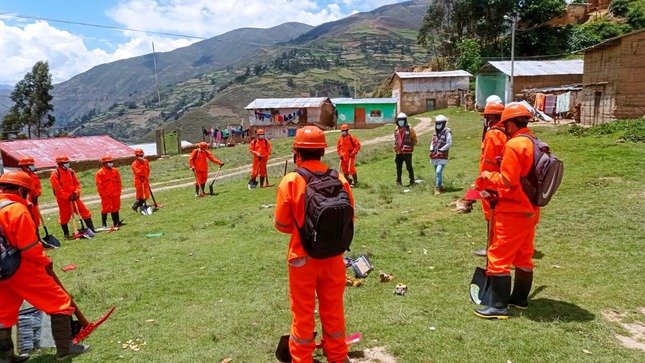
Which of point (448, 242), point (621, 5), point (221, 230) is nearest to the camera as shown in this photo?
point (448, 242)

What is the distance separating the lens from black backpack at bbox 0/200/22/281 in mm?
4648

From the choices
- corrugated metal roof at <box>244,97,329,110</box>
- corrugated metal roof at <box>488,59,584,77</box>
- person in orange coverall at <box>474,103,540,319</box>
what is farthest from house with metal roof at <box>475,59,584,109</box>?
person in orange coverall at <box>474,103,540,319</box>

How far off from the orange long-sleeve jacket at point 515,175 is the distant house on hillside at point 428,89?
48.1m

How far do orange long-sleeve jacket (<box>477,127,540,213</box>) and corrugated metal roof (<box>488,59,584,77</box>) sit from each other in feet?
117

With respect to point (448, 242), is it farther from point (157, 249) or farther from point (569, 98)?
point (569, 98)

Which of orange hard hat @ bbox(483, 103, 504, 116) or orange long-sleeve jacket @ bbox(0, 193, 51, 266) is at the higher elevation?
orange hard hat @ bbox(483, 103, 504, 116)

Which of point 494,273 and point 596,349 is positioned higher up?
point 494,273

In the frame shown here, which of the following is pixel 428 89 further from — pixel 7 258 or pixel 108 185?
pixel 7 258

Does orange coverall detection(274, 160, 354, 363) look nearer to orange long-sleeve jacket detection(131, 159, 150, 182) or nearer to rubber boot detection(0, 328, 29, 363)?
rubber boot detection(0, 328, 29, 363)

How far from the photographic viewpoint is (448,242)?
28.4ft

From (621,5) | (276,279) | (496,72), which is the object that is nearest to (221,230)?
(276,279)

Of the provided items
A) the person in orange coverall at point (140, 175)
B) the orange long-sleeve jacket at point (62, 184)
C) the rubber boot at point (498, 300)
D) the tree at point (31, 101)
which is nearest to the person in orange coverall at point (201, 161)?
the person in orange coverall at point (140, 175)

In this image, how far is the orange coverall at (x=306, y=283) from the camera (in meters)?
4.19

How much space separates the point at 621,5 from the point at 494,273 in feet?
188
